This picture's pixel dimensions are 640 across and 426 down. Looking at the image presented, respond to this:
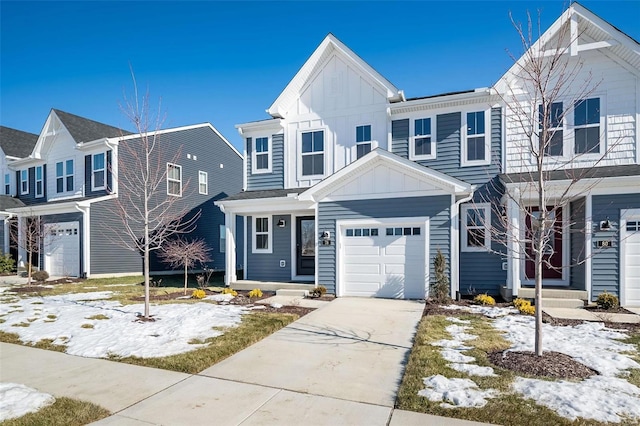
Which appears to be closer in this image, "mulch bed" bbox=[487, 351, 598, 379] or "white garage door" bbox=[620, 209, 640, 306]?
"mulch bed" bbox=[487, 351, 598, 379]

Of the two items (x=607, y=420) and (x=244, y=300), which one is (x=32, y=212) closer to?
(x=244, y=300)

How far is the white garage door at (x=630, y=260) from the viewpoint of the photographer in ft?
30.7

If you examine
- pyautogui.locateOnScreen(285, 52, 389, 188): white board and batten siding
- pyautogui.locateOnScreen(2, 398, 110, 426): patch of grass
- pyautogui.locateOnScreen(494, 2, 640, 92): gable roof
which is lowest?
pyautogui.locateOnScreen(2, 398, 110, 426): patch of grass

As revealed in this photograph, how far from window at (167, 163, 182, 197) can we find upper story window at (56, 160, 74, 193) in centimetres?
493

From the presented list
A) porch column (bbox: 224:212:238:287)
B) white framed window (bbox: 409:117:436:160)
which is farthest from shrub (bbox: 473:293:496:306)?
porch column (bbox: 224:212:238:287)

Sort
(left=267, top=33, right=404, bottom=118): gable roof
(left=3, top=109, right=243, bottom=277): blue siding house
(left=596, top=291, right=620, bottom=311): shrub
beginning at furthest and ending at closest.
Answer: (left=3, top=109, right=243, bottom=277): blue siding house, (left=267, top=33, right=404, bottom=118): gable roof, (left=596, top=291, right=620, bottom=311): shrub

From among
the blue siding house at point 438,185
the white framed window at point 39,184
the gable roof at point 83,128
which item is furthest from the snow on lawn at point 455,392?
the white framed window at point 39,184

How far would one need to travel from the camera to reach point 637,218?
9.30 metres

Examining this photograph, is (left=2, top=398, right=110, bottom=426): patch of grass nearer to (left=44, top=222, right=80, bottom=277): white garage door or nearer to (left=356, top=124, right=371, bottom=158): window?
(left=356, top=124, right=371, bottom=158): window

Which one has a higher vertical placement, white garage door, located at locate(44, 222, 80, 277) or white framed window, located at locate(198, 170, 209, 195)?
white framed window, located at locate(198, 170, 209, 195)

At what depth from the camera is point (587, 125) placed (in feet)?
35.0

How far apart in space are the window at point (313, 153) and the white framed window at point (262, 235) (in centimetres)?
239

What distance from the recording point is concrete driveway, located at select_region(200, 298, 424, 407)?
4.50 m

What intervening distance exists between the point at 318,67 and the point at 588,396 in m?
12.5
